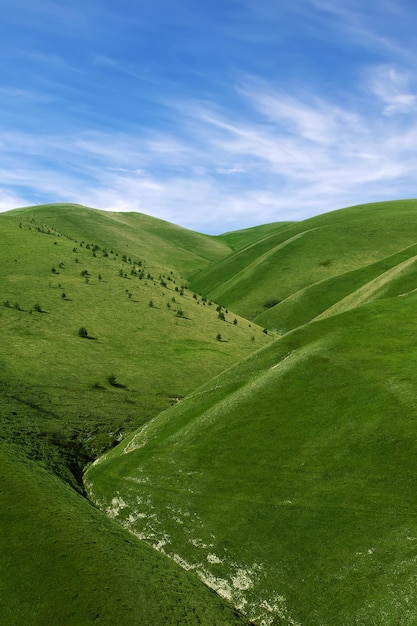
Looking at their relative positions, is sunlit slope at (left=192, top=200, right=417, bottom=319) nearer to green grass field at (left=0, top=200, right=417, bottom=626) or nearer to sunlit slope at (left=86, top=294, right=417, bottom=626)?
green grass field at (left=0, top=200, right=417, bottom=626)

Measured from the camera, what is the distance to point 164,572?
23.3 meters

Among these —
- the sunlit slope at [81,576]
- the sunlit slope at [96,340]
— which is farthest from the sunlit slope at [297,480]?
the sunlit slope at [96,340]

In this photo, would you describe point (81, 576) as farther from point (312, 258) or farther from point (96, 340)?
point (312, 258)

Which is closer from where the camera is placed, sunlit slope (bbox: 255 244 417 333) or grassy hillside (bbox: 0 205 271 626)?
grassy hillside (bbox: 0 205 271 626)

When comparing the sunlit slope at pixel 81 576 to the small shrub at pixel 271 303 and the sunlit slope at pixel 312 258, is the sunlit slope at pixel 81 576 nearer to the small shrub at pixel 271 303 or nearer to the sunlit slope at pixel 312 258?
the sunlit slope at pixel 312 258

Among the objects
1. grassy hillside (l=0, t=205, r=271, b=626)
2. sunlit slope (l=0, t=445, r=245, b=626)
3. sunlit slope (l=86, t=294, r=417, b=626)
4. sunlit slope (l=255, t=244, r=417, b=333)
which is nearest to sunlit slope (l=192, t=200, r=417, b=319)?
sunlit slope (l=255, t=244, r=417, b=333)

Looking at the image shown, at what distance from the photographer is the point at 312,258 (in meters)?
145

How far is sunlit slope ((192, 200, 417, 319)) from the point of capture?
132 m

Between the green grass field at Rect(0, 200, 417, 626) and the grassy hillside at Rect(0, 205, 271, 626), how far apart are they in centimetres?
12

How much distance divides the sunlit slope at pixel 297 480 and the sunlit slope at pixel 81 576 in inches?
82.6

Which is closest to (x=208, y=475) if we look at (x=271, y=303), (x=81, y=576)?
(x=81, y=576)

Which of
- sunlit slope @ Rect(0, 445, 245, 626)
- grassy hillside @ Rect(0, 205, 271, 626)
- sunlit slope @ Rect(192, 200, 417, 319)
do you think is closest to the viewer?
sunlit slope @ Rect(0, 445, 245, 626)

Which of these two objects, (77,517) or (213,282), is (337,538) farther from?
(213,282)

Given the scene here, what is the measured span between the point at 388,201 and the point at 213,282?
80233mm
